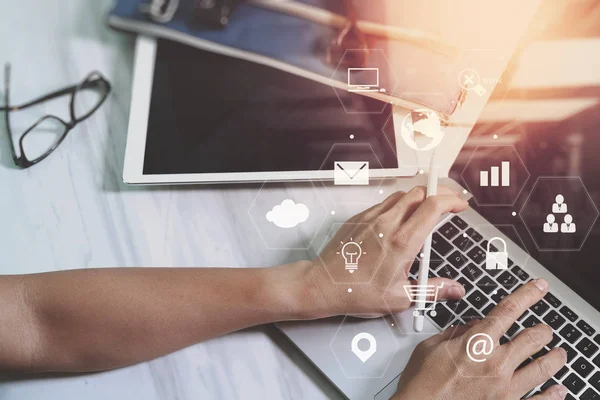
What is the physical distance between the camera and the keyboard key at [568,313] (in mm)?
421

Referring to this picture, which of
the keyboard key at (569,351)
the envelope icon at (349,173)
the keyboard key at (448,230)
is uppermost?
the envelope icon at (349,173)

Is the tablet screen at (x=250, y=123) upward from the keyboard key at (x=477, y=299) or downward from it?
upward

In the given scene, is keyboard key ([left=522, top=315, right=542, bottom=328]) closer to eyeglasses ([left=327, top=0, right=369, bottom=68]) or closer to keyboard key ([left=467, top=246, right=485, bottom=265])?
keyboard key ([left=467, top=246, right=485, bottom=265])

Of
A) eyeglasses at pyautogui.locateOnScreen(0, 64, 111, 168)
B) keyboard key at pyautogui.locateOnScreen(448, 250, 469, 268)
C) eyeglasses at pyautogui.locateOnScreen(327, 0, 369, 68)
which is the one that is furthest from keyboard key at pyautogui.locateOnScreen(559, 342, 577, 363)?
eyeglasses at pyautogui.locateOnScreen(0, 64, 111, 168)

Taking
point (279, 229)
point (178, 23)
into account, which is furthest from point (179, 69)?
point (279, 229)

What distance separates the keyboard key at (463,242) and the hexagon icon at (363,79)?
0.46ft

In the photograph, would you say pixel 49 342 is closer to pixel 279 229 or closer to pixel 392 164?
pixel 279 229

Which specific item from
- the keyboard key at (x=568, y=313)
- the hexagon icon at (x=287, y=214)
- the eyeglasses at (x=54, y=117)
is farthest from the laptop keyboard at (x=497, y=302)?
the eyeglasses at (x=54, y=117)

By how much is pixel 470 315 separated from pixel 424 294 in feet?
0.14

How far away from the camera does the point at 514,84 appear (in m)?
0.48

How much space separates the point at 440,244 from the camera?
17.9 inches

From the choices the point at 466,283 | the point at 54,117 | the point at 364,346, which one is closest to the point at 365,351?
the point at 364,346

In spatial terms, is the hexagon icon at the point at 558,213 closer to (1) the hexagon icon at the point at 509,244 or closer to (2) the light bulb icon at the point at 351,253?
(1) the hexagon icon at the point at 509,244

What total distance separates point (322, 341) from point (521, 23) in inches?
14.6
